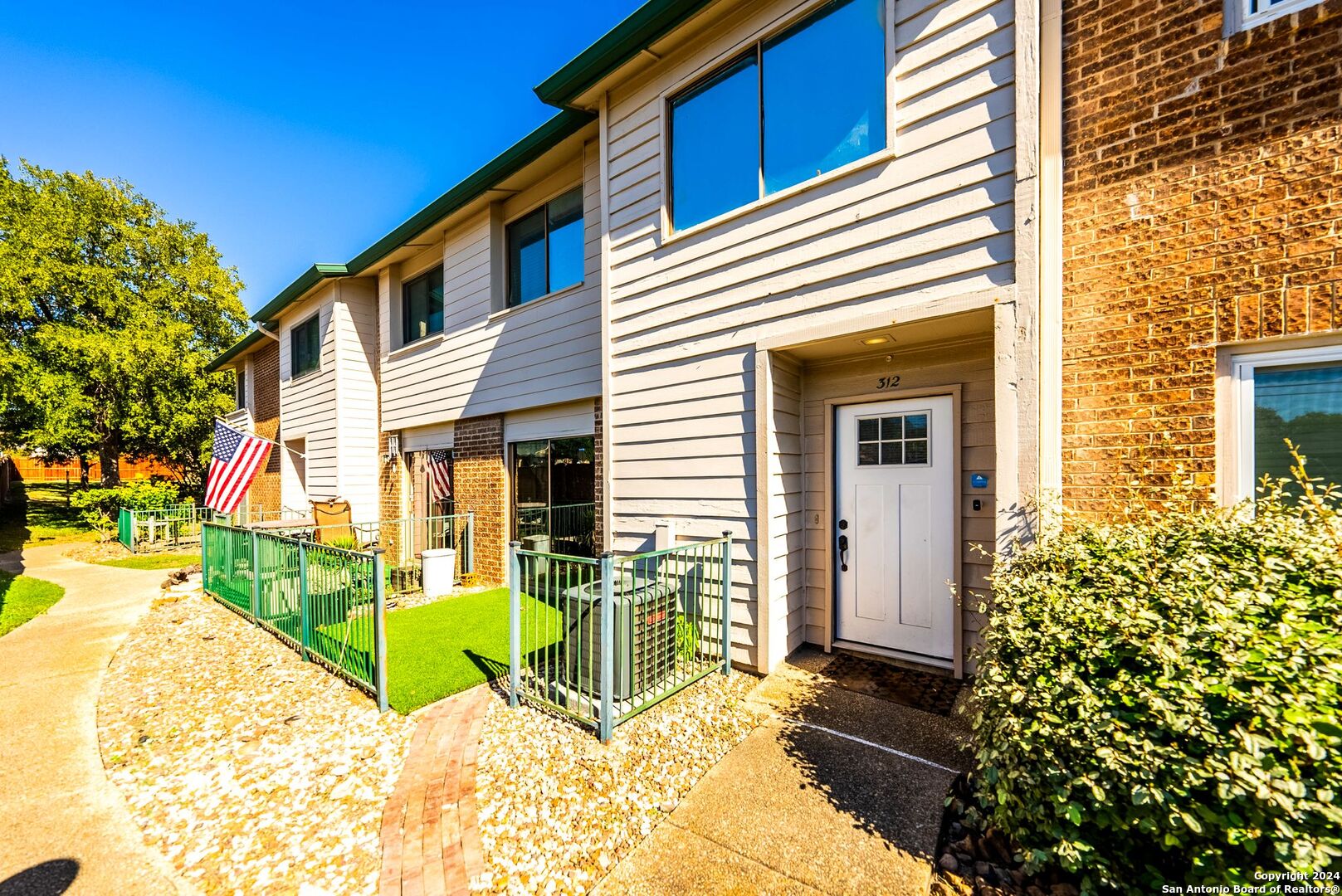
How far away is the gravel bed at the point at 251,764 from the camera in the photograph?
2555mm

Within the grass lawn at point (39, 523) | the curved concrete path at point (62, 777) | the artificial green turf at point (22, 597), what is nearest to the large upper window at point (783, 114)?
the curved concrete path at point (62, 777)

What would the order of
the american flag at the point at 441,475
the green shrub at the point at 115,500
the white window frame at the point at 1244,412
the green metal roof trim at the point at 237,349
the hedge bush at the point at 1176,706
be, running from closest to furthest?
the hedge bush at the point at 1176,706
the white window frame at the point at 1244,412
the american flag at the point at 441,475
the green shrub at the point at 115,500
the green metal roof trim at the point at 237,349

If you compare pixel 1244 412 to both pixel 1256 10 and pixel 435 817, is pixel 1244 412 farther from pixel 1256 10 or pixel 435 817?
pixel 435 817

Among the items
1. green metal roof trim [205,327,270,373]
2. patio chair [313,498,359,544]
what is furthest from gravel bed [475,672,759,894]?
green metal roof trim [205,327,270,373]

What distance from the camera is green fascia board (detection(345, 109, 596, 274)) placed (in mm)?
6316

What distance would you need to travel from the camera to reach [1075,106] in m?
3.45

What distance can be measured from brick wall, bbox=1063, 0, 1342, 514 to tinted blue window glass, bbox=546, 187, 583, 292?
5.29 m

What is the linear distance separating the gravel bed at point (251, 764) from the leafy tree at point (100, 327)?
1549cm

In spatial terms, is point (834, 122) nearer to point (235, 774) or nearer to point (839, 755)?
point (839, 755)

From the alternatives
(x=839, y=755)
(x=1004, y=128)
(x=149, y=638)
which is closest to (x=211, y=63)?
(x=149, y=638)

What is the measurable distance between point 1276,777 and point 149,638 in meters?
9.22

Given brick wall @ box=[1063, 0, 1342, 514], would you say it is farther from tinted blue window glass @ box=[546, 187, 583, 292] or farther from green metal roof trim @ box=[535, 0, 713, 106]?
tinted blue window glass @ box=[546, 187, 583, 292]

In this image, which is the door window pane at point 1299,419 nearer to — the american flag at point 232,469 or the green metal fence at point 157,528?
the american flag at point 232,469

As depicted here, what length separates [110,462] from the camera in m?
16.3
